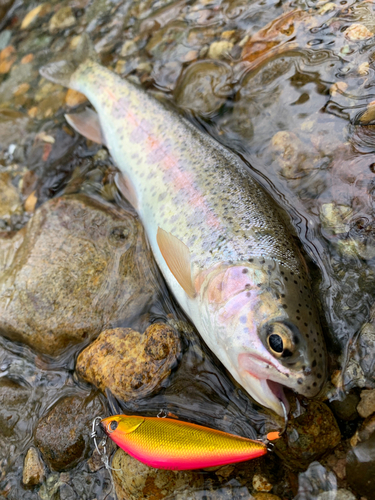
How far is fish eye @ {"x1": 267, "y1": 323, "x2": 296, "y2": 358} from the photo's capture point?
198 centimetres

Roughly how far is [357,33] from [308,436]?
336 centimetres

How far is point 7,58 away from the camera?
15.9 ft

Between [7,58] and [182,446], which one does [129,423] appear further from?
[7,58]

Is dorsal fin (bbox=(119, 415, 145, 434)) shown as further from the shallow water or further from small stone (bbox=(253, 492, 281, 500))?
small stone (bbox=(253, 492, 281, 500))

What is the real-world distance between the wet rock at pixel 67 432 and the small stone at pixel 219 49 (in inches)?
139

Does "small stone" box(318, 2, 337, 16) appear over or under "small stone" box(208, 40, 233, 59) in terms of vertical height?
over

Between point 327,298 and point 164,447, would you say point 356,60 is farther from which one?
point 164,447

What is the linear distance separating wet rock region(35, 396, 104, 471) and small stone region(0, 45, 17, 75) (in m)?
4.53

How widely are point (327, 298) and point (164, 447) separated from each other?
4.85 ft

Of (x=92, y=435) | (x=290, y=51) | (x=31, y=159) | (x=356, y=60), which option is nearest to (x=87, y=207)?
(x=31, y=159)

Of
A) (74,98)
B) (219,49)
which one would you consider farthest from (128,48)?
(219,49)

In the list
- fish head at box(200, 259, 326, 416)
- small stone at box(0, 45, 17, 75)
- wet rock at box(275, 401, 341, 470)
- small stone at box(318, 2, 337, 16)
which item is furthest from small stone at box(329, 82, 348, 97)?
small stone at box(0, 45, 17, 75)

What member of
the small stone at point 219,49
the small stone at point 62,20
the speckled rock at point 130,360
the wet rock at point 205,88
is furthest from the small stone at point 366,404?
the small stone at point 62,20

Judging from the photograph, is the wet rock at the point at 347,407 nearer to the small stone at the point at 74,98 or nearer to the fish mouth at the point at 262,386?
the fish mouth at the point at 262,386
